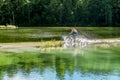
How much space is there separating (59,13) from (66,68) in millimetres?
88984

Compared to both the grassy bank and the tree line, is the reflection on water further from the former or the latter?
the tree line

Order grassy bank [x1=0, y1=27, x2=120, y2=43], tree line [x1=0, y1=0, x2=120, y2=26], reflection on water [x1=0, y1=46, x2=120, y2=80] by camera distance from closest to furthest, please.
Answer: reflection on water [x1=0, y1=46, x2=120, y2=80]
grassy bank [x1=0, y1=27, x2=120, y2=43]
tree line [x1=0, y1=0, x2=120, y2=26]

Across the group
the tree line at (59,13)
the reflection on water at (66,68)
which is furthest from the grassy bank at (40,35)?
the tree line at (59,13)

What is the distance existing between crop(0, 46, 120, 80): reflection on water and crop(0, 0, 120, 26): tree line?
257ft

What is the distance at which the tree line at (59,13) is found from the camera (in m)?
110

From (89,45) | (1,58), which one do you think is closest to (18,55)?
(1,58)

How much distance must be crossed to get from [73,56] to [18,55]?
17.3 ft

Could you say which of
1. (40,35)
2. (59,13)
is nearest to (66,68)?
(40,35)

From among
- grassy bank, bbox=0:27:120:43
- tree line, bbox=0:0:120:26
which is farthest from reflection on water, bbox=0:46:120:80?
tree line, bbox=0:0:120:26

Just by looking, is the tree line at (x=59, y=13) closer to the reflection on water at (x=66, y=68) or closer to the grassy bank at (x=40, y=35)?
the grassy bank at (x=40, y=35)

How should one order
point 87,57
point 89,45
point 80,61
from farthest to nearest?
point 89,45 → point 87,57 → point 80,61

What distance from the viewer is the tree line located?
110m

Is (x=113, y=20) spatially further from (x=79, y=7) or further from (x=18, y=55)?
(x=18, y=55)

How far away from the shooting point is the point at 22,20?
11431 centimetres
